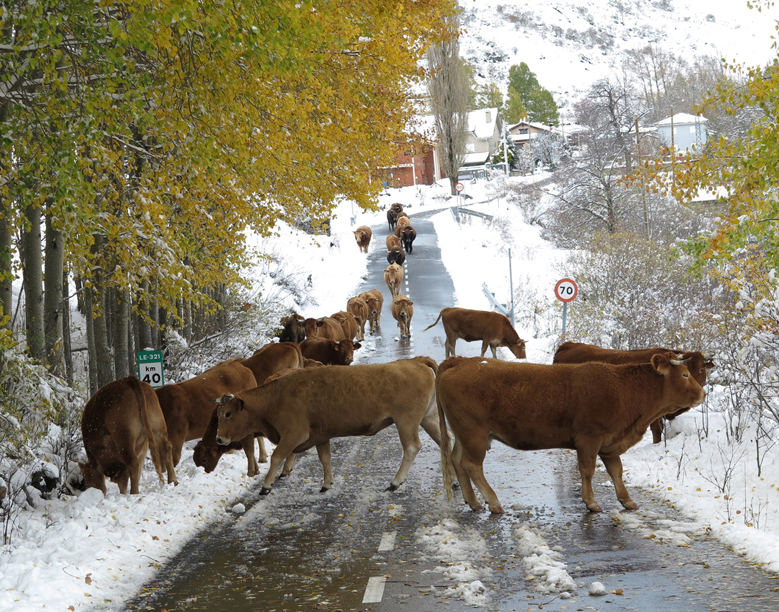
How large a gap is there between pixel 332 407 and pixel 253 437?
169 centimetres

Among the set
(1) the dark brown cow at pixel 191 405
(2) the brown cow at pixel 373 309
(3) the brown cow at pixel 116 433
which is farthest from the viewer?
(2) the brown cow at pixel 373 309

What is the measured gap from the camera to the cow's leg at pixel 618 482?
852 cm

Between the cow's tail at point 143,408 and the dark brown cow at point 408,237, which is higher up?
the dark brown cow at point 408,237

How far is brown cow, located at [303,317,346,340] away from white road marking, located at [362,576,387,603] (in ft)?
44.1

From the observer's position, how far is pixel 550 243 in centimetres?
5481

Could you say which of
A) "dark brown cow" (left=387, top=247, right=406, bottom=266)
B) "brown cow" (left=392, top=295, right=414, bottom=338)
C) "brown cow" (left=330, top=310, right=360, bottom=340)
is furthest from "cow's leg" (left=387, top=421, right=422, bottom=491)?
"dark brown cow" (left=387, top=247, right=406, bottom=266)

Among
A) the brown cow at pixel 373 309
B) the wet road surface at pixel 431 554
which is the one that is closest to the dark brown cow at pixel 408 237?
the brown cow at pixel 373 309

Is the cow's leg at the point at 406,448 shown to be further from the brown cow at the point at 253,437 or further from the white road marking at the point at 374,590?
the white road marking at the point at 374,590

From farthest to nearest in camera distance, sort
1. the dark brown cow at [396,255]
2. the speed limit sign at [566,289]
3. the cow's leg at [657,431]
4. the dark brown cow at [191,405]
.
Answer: the dark brown cow at [396,255]
the speed limit sign at [566,289]
the cow's leg at [657,431]
the dark brown cow at [191,405]

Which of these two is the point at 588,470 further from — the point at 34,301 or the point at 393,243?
the point at 393,243

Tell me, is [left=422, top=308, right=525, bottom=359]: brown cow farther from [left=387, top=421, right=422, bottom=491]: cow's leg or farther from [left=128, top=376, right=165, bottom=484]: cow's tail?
[left=128, top=376, right=165, bottom=484]: cow's tail

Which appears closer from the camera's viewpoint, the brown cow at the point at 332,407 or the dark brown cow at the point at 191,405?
the brown cow at the point at 332,407

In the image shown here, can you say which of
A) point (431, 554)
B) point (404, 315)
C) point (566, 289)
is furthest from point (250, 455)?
point (404, 315)

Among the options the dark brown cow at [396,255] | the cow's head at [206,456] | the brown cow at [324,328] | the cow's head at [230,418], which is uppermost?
the dark brown cow at [396,255]
